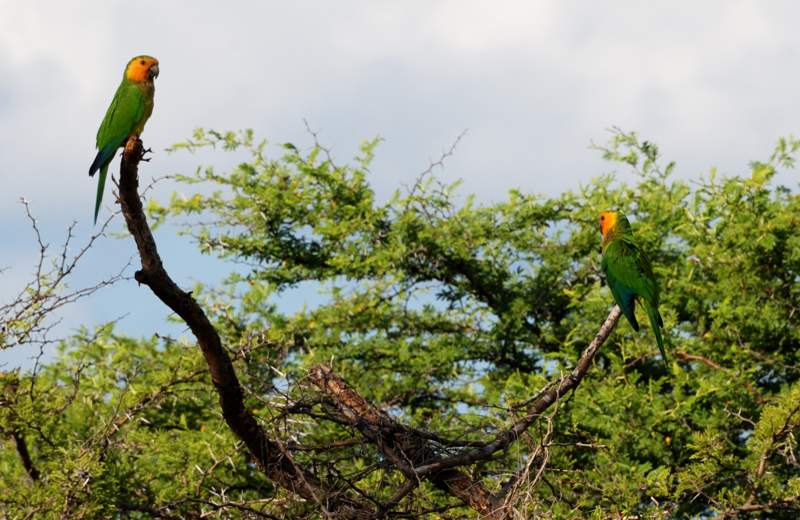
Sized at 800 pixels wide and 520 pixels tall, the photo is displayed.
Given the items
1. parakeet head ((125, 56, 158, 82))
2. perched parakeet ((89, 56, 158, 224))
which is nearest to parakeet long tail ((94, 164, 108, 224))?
perched parakeet ((89, 56, 158, 224))

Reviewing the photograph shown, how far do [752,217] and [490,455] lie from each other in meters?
4.69

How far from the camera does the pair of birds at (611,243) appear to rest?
14.7ft

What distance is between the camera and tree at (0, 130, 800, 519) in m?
4.30

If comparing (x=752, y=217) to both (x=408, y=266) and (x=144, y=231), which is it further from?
(x=144, y=231)

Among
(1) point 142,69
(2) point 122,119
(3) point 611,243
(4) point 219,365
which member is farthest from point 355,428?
(1) point 142,69

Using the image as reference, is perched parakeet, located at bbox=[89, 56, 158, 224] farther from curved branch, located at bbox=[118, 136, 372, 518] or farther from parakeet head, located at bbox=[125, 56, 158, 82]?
curved branch, located at bbox=[118, 136, 372, 518]

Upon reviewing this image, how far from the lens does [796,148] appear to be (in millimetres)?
8391

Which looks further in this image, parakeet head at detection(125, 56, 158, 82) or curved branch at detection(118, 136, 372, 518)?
parakeet head at detection(125, 56, 158, 82)

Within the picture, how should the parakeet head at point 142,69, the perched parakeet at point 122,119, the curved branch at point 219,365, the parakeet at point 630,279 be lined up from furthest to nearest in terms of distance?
the parakeet head at point 142,69
the perched parakeet at point 122,119
the parakeet at point 630,279
the curved branch at point 219,365

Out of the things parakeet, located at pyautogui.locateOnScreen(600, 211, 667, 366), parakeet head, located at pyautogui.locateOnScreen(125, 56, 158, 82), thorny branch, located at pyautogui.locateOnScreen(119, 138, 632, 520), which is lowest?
thorny branch, located at pyautogui.locateOnScreen(119, 138, 632, 520)

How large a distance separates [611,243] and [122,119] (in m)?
3.13

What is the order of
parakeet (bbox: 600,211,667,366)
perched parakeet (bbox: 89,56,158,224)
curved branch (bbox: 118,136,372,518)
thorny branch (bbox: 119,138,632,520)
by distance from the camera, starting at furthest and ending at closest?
1. perched parakeet (bbox: 89,56,158,224)
2. parakeet (bbox: 600,211,667,366)
3. thorny branch (bbox: 119,138,632,520)
4. curved branch (bbox: 118,136,372,518)

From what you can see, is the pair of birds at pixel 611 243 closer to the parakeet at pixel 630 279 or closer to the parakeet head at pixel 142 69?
the parakeet at pixel 630 279

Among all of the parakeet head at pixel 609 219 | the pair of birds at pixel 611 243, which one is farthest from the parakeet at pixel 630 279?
the parakeet head at pixel 609 219
